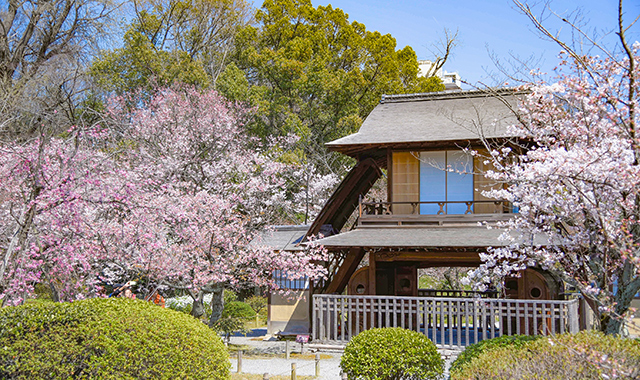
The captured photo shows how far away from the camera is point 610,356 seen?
5605 mm

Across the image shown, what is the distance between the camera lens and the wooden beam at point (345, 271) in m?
15.6

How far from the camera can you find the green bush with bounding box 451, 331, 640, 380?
520cm

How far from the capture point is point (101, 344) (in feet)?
22.9

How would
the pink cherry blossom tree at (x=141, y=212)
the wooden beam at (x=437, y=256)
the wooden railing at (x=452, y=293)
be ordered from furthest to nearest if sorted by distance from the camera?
the wooden railing at (x=452, y=293) → the wooden beam at (x=437, y=256) → the pink cherry blossom tree at (x=141, y=212)

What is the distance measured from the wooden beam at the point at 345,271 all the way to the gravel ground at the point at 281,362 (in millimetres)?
2013

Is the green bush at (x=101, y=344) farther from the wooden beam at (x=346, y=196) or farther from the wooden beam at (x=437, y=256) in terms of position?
the wooden beam at (x=346, y=196)

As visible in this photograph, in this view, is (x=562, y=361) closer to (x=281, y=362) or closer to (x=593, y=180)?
(x=593, y=180)

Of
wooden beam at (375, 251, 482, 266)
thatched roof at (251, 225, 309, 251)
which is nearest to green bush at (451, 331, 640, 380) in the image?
wooden beam at (375, 251, 482, 266)

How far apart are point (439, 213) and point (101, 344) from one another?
430 inches

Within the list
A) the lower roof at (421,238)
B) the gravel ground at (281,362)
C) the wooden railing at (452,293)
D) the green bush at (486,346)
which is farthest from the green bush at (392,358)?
the wooden railing at (452,293)

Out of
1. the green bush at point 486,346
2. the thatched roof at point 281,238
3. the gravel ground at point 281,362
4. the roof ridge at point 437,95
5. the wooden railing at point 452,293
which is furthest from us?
the wooden railing at point 452,293

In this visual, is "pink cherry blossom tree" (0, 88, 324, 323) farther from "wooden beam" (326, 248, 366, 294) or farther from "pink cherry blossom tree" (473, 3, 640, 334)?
"pink cherry blossom tree" (473, 3, 640, 334)

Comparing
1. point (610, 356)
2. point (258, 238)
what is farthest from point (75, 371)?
point (258, 238)

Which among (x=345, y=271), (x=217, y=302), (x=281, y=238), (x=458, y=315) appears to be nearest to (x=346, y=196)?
(x=345, y=271)
